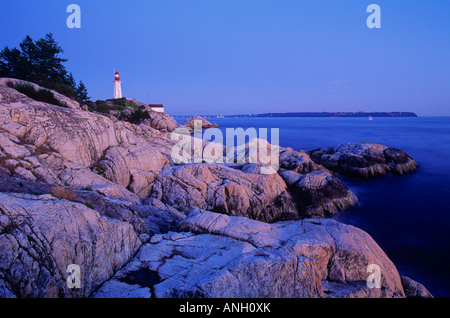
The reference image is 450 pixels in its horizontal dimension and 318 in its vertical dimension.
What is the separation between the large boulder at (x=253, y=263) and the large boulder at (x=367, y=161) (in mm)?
22478

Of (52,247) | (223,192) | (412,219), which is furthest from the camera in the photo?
(412,219)

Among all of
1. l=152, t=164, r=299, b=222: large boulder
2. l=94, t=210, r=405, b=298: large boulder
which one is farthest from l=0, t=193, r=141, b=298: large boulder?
l=152, t=164, r=299, b=222: large boulder

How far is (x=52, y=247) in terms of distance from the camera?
512 centimetres

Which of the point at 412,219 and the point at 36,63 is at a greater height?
the point at 36,63

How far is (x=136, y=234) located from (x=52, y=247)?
7.82ft

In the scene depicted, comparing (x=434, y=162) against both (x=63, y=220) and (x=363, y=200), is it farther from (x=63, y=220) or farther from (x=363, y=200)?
(x=63, y=220)

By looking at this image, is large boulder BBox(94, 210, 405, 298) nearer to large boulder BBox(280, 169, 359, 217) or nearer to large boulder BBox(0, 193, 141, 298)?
large boulder BBox(0, 193, 141, 298)

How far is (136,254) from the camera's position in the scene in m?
6.63

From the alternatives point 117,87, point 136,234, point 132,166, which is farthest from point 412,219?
point 117,87

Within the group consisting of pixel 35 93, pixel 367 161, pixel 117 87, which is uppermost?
pixel 117 87

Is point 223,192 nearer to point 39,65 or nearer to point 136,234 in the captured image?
point 136,234

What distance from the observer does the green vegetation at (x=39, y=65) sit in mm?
25766
